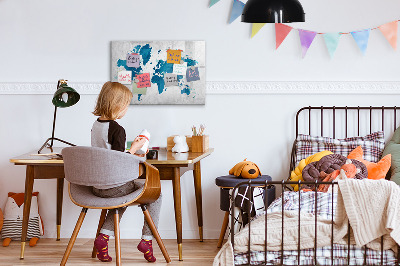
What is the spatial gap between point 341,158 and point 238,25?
48.1 inches

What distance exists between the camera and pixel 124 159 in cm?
332

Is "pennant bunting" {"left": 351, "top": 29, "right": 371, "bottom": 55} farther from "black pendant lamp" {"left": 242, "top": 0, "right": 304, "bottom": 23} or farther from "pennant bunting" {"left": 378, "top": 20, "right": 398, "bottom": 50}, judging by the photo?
"black pendant lamp" {"left": 242, "top": 0, "right": 304, "bottom": 23}

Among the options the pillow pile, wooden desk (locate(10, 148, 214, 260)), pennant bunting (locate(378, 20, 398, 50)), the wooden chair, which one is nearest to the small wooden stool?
wooden desk (locate(10, 148, 214, 260))

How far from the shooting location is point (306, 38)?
435cm

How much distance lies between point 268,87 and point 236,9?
60 cm

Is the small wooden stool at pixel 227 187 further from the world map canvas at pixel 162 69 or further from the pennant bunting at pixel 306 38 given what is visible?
the pennant bunting at pixel 306 38

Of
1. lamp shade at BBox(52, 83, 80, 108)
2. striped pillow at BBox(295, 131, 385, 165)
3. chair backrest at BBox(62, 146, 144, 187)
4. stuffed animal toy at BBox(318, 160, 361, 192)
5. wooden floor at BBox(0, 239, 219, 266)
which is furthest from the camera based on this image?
striped pillow at BBox(295, 131, 385, 165)

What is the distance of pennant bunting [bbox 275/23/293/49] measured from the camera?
172 inches

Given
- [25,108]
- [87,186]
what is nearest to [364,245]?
[87,186]

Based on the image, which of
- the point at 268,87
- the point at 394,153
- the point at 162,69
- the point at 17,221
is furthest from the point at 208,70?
the point at 17,221

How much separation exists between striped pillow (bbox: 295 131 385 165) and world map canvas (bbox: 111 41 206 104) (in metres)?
0.79

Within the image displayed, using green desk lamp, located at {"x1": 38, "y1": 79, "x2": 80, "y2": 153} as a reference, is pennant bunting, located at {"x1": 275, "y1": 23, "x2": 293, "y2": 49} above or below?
above

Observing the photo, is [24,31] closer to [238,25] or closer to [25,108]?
[25,108]

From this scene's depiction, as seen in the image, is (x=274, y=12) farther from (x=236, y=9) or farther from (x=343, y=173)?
(x=236, y=9)
